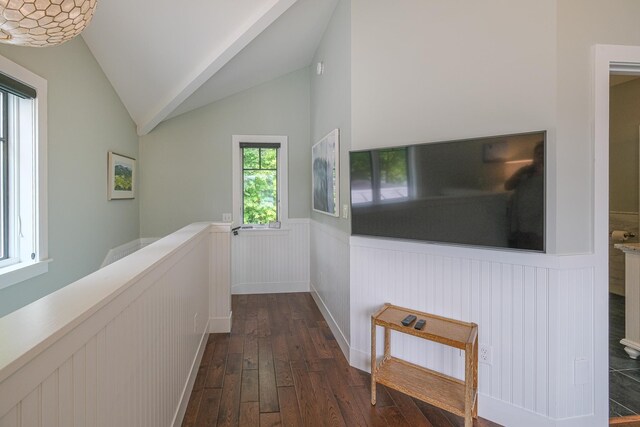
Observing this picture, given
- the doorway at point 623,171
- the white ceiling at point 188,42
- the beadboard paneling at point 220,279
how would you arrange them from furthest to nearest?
the doorway at point 623,171, the beadboard paneling at point 220,279, the white ceiling at point 188,42

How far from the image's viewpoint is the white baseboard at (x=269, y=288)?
441 cm

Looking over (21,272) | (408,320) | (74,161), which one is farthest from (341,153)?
(21,272)

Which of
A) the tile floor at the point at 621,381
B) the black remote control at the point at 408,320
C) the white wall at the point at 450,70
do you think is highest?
the white wall at the point at 450,70

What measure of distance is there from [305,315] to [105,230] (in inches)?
86.0

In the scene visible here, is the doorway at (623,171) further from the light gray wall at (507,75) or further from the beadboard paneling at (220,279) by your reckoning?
the beadboard paneling at (220,279)

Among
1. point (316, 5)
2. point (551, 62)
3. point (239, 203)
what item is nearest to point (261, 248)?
point (239, 203)

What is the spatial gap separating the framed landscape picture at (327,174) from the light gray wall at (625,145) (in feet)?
12.8

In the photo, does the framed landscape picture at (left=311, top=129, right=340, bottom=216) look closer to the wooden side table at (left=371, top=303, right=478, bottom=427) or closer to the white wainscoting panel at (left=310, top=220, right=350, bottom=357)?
the white wainscoting panel at (left=310, top=220, right=350, bottom=357)

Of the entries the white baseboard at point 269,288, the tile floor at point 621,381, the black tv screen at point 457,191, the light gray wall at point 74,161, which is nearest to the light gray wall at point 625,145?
the tile floor at point 621,381

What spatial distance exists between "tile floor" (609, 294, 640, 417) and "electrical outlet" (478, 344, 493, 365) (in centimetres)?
85

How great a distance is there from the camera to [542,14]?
1744 mm

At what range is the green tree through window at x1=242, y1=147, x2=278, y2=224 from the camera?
444 cm

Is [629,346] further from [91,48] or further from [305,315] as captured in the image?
[91,48]

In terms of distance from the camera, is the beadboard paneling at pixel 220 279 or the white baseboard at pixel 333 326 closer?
the white baseboard at pixel 333 326
